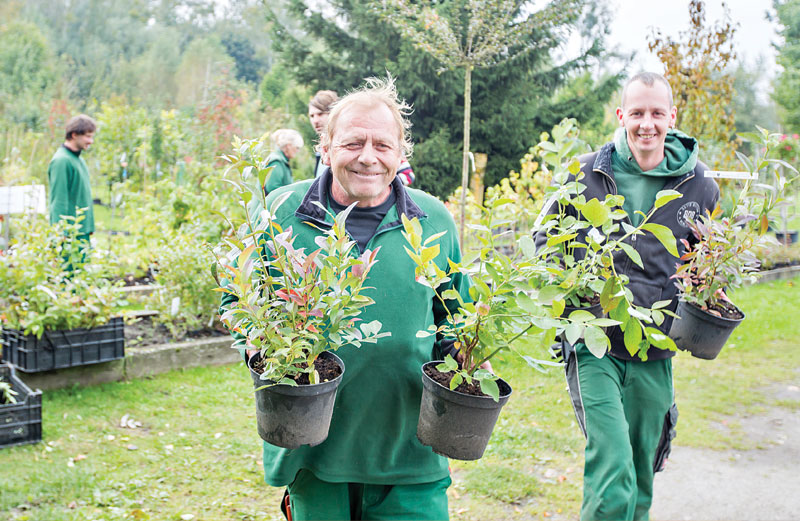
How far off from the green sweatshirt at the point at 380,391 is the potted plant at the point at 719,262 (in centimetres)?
127

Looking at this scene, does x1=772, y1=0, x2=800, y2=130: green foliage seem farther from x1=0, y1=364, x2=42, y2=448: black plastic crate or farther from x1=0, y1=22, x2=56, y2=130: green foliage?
x1=0, y1=22, x2=56, y2=130: green foliage

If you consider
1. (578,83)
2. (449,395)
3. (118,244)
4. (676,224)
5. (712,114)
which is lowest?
(118,244)

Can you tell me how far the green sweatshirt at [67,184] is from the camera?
6208 mm

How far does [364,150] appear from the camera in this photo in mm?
2102

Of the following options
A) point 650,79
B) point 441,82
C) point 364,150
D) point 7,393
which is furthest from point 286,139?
point 441,82

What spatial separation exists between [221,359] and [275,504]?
94.3 inches

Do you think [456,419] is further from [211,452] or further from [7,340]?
[7,340]

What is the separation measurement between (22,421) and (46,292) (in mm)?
1095

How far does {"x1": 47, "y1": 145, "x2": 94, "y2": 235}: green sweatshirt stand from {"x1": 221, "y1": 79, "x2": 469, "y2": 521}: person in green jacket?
4787mm

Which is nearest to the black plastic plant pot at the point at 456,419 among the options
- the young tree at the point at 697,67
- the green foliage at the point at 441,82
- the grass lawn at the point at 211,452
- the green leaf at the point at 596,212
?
the green leaf at the point at 596,212

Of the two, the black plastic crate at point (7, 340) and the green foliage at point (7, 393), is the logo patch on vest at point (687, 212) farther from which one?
the black plastic crate at point (7, 340)

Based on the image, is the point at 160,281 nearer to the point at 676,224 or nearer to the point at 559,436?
the point at 559,436

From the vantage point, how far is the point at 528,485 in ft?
12.9

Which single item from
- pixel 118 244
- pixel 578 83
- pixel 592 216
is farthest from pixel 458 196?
pixel 578 83
